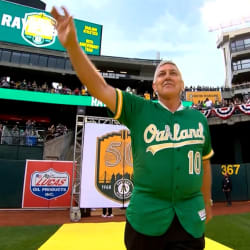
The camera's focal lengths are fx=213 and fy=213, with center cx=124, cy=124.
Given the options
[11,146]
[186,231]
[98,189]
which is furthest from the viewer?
[11,146]

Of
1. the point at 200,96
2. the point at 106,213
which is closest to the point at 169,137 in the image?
the point at 106,213

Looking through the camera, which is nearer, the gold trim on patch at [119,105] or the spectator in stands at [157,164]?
the spectator in stands at [157,164]

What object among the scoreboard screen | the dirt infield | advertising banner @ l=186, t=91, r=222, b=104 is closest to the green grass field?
the dirt infield

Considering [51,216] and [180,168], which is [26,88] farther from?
[180,168]

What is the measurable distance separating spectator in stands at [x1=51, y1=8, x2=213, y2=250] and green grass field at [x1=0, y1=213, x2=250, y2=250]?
426cm

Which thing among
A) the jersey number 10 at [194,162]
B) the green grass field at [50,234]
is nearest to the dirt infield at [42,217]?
the green grass field at [50,234]

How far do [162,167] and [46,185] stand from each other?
1025cm

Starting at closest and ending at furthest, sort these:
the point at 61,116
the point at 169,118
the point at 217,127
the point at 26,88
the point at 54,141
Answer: the point at 169,118 → the point at 54,141 → the point at 217,127 → the point at 26,88 → the point at 61,116

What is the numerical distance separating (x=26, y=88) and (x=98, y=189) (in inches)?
651

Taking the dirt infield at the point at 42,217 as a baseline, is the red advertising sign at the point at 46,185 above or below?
above

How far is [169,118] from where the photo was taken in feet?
5.20

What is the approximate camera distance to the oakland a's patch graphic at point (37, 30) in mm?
26266

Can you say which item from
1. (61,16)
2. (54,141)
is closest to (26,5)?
(54,141)

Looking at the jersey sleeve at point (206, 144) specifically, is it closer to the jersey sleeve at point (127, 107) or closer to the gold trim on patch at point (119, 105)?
the jersey sleeve at point (127, 107)
